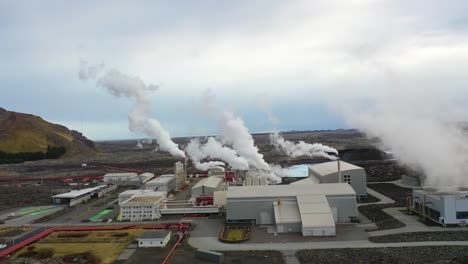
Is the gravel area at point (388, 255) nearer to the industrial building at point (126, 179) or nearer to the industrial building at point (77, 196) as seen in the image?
the industrial building at point (77, 196)

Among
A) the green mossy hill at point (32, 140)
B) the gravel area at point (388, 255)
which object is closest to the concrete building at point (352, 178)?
the gravel area at point (388, 255)

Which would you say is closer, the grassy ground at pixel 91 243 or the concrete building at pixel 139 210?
the grassy ground at pixel 91 243

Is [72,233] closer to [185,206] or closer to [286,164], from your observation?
[185,206]

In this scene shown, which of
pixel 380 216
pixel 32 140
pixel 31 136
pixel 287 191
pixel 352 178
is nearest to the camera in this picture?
pixel 380 216

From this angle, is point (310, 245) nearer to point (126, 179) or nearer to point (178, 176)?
point (178, 176)

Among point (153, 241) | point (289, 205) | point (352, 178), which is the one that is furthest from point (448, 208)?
point (153, 241)

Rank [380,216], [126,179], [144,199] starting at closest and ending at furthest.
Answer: [380,216], [144,199], [126,179]
